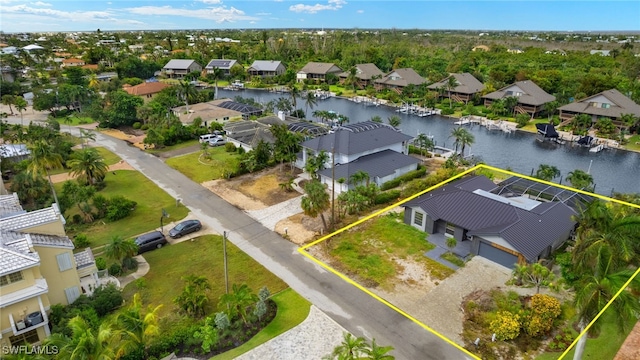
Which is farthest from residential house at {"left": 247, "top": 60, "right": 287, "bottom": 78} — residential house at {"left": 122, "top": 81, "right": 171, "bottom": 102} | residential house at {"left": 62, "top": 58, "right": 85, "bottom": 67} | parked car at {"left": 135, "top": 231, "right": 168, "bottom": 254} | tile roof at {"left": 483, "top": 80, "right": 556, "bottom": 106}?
parked car at {"left": 135, "top": 231, "right": 168, "bottom": 254}

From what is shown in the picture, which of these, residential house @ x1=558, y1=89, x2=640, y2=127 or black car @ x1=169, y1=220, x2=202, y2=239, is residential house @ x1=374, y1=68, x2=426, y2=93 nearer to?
residential house @ x1=558, y1=89, x2=640, y2=127

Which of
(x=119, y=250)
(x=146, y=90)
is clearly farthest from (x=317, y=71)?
(x=119, y=250)

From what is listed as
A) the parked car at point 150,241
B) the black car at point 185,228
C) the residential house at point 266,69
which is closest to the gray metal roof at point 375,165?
the black car at point 185,228

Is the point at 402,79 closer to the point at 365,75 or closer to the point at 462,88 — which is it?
the point at 365,75

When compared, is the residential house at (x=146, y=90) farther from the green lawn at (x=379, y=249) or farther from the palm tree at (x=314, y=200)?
the green lawn at (x=379, y=249)

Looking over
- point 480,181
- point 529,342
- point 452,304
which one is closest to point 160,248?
point 452,304
